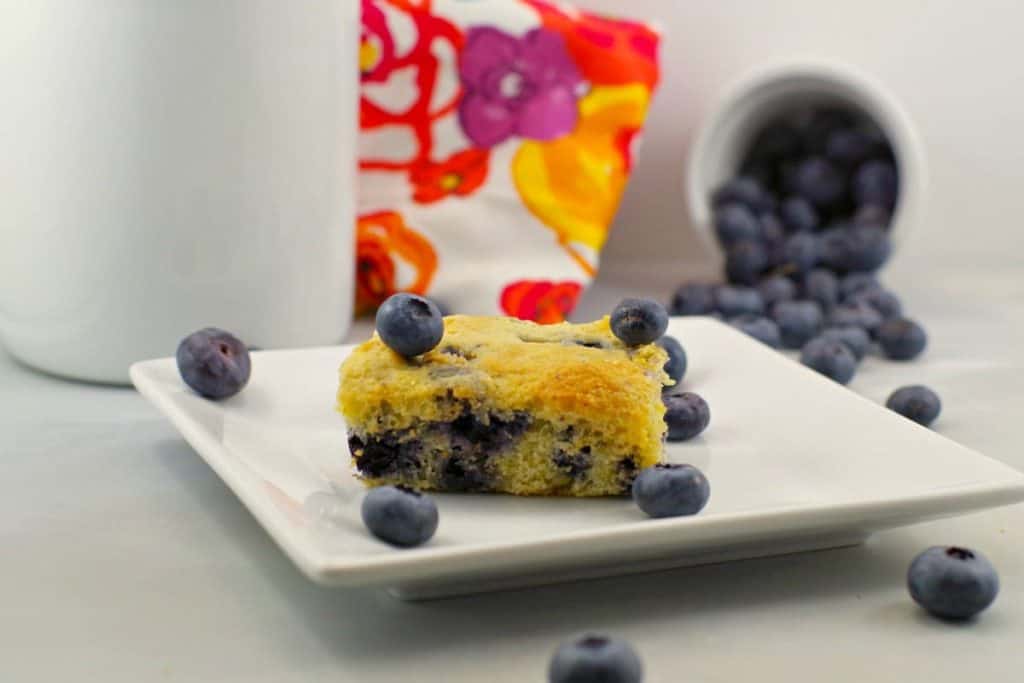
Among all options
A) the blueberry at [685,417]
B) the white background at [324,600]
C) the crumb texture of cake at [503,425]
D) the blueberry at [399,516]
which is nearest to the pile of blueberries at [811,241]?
the white background at [324,600]

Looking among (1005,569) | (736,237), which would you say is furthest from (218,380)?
(736,237)

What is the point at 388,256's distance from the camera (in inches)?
55.2

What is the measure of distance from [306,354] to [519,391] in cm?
29

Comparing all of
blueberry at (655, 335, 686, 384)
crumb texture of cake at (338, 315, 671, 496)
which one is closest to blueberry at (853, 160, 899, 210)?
blueberry at (655, 335, 686, 384)

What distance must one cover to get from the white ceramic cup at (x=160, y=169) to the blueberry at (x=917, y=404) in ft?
1.62

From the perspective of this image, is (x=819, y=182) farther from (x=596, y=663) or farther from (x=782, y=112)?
(x=596, y=663)

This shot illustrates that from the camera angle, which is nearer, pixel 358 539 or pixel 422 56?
pixel 358 539

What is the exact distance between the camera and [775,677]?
0.67m

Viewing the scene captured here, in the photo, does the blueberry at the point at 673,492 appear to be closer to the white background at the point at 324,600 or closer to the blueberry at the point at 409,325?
the white background at the point at 324,600

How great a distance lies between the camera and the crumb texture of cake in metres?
0.82

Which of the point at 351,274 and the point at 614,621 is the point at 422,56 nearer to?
the point at 351,274

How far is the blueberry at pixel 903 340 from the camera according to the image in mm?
1320

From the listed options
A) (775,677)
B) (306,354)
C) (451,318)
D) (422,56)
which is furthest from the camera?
(422,56)

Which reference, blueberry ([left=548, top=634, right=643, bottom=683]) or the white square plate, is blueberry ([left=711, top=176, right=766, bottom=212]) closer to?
the white square plate
